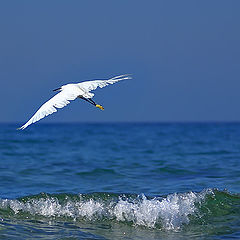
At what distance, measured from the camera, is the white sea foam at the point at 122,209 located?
8.45m

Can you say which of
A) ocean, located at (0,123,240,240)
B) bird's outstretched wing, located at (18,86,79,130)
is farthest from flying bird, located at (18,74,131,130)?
ocean, located at (0,123,240,240)

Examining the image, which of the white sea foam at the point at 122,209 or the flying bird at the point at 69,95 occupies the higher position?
the flying bird at the point at 69,95

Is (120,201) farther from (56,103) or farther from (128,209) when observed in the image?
(56,103)

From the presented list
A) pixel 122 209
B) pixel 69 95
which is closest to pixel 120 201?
pixel 122 209

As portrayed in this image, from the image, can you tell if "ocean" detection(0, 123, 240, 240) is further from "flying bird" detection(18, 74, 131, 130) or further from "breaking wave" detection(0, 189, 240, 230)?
"flying bird" detection(18, 74, 131, 130)

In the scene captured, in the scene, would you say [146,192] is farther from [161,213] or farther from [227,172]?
[227,172]

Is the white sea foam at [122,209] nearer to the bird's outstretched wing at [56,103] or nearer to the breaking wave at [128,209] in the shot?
the breaking wave at [128,209]

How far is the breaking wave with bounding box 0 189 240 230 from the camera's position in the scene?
8.52 metres

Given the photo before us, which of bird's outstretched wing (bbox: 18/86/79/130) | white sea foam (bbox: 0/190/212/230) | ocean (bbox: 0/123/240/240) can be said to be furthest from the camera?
white sea foam (bbox: 0/190/212/230)

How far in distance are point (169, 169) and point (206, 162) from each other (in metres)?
2.28

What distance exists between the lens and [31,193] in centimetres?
1064

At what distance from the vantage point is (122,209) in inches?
348

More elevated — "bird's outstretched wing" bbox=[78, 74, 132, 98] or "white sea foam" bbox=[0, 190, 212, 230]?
"bird's outstretched wing" bbox=[78, 74, 132, 98]

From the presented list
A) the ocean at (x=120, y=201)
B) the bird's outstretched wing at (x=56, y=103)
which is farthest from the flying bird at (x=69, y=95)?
the ocean at (x=120, y=201)
